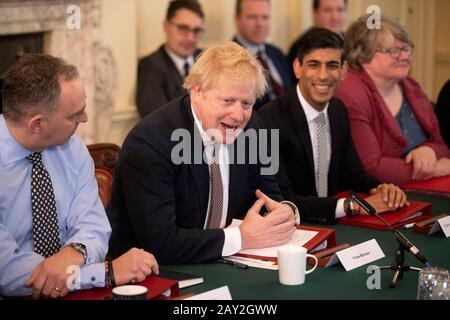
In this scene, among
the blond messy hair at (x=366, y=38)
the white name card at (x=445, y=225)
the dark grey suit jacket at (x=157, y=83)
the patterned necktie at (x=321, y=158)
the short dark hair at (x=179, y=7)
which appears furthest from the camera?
the short dark hair at (x=179, y=7)

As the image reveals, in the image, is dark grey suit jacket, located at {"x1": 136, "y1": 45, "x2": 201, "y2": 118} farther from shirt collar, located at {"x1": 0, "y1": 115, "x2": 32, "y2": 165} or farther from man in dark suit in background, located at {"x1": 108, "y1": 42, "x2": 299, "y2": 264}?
shirt collar, located at {"x1": 0, "y1": 115, "x2": 32, "y2": 165}

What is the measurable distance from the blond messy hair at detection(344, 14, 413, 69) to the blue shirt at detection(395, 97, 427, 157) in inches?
12.8

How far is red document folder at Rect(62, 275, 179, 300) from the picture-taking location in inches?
84.7

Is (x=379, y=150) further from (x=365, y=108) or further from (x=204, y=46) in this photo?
(x=204, y=46)

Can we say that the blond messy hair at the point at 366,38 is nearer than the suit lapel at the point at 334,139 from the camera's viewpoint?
No

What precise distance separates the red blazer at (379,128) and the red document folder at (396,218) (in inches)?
24.6

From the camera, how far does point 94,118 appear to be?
5.11 metres

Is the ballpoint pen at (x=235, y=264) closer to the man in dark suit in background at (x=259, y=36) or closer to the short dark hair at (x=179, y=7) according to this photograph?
the short dark hair at (x=179, y=7)

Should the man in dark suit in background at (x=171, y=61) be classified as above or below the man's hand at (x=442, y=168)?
above

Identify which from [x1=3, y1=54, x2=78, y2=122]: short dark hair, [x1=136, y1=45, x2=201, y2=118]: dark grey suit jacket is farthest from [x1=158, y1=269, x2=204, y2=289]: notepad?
[x1=136, y1=45, x2=201, y2=118]: dark grey suit jacket

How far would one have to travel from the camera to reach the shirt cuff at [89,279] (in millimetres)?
2211

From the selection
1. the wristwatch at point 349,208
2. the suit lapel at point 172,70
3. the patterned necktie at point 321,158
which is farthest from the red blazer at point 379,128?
the suit lapel at point 172,70

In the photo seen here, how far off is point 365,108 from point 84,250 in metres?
1.88
